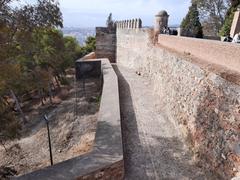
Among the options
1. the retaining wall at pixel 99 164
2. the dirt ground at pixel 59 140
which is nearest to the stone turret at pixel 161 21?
the dirt ground at pixel 59 140

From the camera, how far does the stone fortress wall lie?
442 centimetres

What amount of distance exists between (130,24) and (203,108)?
13029 mm

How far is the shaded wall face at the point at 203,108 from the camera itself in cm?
437

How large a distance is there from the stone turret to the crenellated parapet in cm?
258

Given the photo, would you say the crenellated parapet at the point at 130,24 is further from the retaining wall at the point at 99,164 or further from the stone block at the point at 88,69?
the retaining wall at the point at 99,164

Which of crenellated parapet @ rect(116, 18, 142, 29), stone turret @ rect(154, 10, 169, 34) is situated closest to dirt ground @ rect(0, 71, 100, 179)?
stone turret @ rect(154, 10, 169, 34)

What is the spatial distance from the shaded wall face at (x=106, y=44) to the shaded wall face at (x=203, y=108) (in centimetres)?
1140

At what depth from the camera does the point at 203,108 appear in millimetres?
5598

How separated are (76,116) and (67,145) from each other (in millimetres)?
2463

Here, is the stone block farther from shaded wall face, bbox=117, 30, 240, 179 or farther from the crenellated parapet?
shaded wall face, bbox=117, 30, 240, 179

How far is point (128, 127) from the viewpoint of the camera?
705 centimetres

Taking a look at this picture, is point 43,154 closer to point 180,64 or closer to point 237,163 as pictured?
point 180,64

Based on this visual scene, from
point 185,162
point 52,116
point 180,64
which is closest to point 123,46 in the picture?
point 52,116

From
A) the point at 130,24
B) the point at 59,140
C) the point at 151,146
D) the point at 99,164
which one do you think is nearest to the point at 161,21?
the point at 130,24
